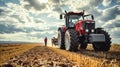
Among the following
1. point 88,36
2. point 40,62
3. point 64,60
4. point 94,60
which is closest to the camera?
point 40,62

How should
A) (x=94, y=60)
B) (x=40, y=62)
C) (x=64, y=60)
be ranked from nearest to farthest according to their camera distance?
(x=40, y=62) < (x=94, y=60) < (x=64, y=60)

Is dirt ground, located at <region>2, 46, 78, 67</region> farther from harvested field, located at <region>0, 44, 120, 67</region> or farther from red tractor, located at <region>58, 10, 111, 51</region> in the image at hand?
red tractor, located at <region>58, 10, 111, 51</region>

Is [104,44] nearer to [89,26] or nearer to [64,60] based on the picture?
[89,26]

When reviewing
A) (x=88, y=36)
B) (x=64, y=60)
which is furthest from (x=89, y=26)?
(x=64, y=60)

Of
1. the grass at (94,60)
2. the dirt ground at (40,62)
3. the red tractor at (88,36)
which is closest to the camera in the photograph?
the grass at (94,60)

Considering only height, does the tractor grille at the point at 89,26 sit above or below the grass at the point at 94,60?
above

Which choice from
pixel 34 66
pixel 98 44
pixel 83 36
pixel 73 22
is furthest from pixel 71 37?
pixel 34 66

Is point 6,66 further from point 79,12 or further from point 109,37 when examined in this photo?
point 79,12

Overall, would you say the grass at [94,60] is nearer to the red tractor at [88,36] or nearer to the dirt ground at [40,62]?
the dirt ground at [40,62]

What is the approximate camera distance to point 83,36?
1571 cm

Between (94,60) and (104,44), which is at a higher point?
(104,44)

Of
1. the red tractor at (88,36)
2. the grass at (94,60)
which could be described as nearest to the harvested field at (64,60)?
the grass at (94,60)

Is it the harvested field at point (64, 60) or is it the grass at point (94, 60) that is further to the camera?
Answer: the harvested field at point (64, 60)

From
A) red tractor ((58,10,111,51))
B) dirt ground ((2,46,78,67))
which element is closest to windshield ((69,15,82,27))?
red tractor ((58,10,111,51))
